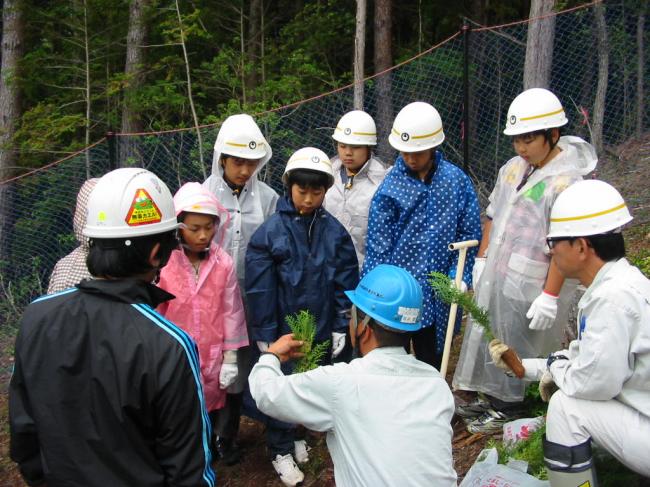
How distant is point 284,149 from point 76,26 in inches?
275

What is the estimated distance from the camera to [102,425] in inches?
69.7

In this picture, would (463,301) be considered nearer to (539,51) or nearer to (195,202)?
(195,202)

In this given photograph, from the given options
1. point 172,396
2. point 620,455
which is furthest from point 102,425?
point 620,455

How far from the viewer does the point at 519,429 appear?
347 centimetres

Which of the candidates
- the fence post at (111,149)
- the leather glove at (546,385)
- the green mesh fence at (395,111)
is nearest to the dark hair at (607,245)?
the leather glove at (546,385)

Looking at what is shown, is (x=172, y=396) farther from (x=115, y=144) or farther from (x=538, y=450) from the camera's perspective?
(x=115, y=144)

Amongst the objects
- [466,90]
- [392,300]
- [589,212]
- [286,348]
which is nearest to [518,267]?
[589,212]

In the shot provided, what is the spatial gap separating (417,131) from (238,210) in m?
1.21

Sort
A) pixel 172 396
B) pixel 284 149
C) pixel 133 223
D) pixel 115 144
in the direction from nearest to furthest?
pixel 172 396, pixel 133 223, pixel 115 144, pixel 284 149

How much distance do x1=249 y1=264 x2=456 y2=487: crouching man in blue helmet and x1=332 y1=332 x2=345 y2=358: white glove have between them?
1.36 m

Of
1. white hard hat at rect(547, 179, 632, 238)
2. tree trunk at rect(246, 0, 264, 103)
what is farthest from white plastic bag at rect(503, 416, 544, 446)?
tree trunk at rect(246, 0, 264, 103)

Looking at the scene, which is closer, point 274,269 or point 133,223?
point 133,223

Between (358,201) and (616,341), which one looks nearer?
(616,341)

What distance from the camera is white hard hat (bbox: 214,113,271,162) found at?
390 centimetres
